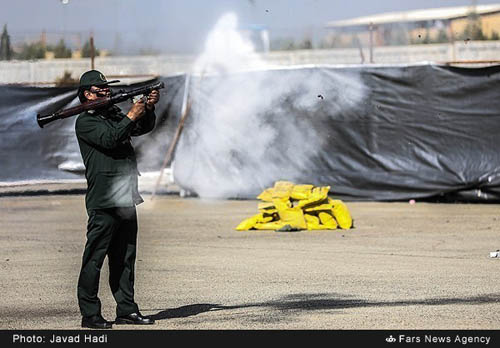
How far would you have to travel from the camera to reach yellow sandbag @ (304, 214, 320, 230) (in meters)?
13.6

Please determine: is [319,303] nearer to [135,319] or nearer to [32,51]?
[135,319]

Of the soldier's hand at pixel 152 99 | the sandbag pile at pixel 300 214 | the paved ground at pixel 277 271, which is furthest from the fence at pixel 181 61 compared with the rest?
the soldier's hand at pixel 152 99

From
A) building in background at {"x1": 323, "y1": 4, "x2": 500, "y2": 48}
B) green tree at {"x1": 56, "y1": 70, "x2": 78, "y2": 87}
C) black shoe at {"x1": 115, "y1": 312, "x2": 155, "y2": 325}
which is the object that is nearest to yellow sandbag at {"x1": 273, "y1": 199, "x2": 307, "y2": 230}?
building in background at {"x1": 323, "y1": 4, "x2": 500, "y2": 48}

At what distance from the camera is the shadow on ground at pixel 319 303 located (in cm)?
804

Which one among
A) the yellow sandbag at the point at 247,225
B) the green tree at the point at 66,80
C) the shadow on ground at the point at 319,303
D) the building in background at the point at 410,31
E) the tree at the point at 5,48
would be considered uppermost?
the building in background at the point at 410,31

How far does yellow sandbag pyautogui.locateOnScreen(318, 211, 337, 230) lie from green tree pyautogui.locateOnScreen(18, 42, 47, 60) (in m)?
8.14

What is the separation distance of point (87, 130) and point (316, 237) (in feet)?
19.7

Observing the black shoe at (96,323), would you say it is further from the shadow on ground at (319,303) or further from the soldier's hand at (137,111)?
the soldier's hand at (137,111)

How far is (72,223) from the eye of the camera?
48.2 feet

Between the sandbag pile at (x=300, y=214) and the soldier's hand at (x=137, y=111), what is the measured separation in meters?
6.38

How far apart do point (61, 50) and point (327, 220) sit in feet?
28.9

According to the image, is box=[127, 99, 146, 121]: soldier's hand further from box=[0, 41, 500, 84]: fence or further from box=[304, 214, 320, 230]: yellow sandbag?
box=[0, 41, 500, 84]: fence

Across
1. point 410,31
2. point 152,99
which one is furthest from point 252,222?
point 410,31
